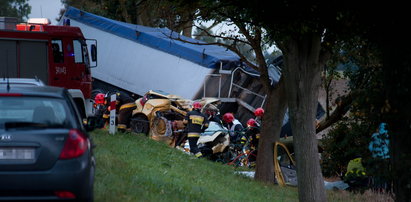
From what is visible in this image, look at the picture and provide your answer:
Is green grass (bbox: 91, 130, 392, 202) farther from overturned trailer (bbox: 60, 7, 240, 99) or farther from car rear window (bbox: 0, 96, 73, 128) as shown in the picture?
overturned trailer (bbox: 60, 7, 240, 99)

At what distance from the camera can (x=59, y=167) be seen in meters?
6.98

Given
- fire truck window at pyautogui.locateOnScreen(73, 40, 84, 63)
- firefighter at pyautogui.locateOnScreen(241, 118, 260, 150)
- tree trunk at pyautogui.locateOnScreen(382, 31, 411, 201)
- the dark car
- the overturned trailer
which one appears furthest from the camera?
the overturned trailer

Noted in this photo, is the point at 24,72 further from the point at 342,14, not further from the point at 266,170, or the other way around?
the point at 342,14

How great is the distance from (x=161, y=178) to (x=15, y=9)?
95770 mm

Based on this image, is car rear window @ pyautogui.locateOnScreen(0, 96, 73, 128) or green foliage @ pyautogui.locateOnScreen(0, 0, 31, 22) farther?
green foliage @ pyautogui.locateOnScreen(0, 0, 31, 22)

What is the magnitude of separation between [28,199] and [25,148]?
1.58 ft

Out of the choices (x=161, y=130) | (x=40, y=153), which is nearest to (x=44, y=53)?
(x=161, y=130)

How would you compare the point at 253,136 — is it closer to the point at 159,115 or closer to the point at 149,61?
the point at 159,115

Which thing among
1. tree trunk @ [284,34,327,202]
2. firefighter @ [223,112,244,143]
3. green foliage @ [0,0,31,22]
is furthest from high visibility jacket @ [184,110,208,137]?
green foliage @ [0,0,31,22]

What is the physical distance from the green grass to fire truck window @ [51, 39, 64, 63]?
283cm

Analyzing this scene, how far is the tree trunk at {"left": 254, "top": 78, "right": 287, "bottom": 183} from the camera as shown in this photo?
58.6 feet

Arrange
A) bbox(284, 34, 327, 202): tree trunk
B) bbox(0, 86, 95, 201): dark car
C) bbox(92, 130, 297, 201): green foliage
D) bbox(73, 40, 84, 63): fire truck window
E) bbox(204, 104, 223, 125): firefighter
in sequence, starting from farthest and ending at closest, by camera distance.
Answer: bbox(204, 104, 223, 125): firefighter, bbox(73, 40, 84, 63): fire truck window, bbox(284, 34, 327, 202): tree trunk, bbox(92, 130, 297, 201): green foliage, bbox(0, 86, 95, 201): dark car

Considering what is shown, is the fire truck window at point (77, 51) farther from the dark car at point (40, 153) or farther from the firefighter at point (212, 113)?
the dark car at point (40, 153)

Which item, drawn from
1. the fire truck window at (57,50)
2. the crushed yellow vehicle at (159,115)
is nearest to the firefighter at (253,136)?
the crushed yellow vehicle at (159,115)
